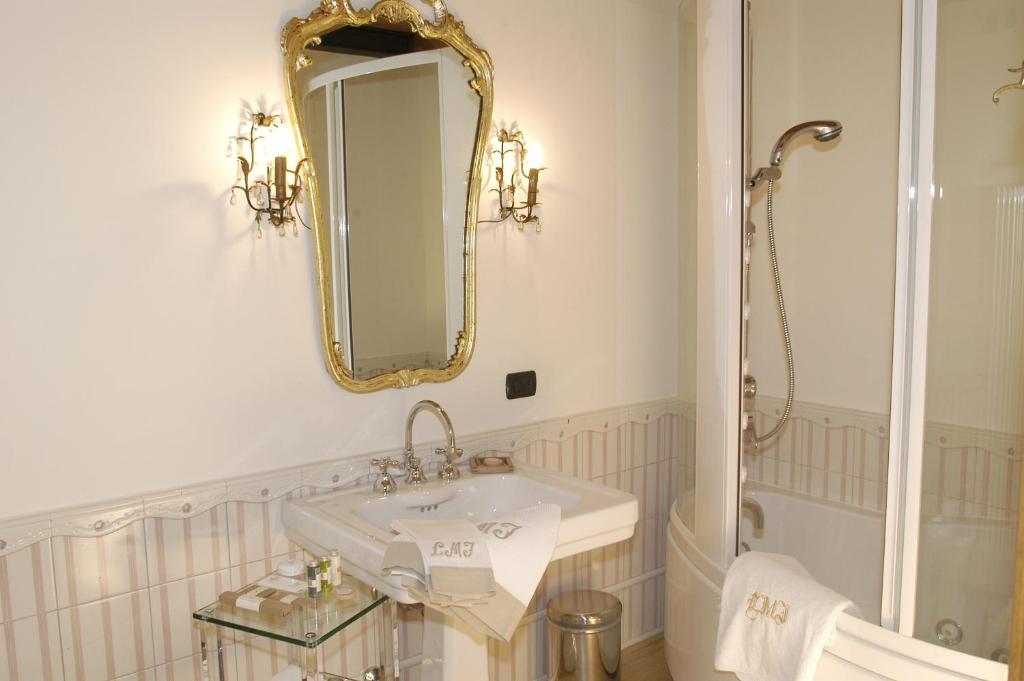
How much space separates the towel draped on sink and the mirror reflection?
641 millimetres

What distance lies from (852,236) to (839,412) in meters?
0.57

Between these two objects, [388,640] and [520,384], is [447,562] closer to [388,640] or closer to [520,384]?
[388,640]

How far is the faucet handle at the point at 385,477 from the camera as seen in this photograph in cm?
224

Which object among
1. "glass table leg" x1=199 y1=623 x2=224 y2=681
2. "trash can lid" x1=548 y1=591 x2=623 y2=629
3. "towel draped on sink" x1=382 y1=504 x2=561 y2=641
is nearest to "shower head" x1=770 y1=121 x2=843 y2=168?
"towel draped on sink" x1=382 y1=504 x2=561 y2=641

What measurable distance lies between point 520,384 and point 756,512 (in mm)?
800

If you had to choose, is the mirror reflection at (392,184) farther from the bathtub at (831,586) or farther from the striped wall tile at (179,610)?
the bathtub at (831,586)

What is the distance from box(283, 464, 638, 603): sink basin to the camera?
1913mm

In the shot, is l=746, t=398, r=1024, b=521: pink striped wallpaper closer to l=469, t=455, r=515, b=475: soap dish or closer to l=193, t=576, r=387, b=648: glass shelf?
l=469, t=455, r=515, b=475: soap dish

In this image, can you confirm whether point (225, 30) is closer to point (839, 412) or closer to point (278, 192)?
point (278, 192)


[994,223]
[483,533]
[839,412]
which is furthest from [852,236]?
[483,533]

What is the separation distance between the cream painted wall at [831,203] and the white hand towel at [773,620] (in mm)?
852

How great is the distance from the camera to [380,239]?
228 centimetres

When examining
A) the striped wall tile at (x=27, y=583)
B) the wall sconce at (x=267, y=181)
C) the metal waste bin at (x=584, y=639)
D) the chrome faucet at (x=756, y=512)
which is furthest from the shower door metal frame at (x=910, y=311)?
the striped wall tile at (x=27, y=583)

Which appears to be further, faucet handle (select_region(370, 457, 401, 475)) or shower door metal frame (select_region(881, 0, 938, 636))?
faucet handle (select_region(370, 457, 401, 475))
